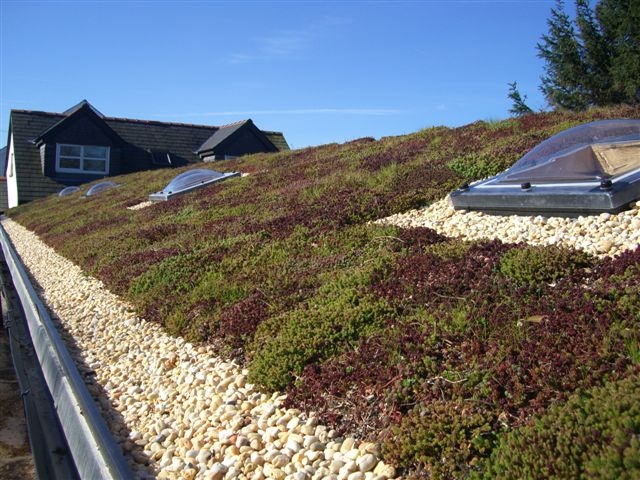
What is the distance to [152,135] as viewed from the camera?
37688 mm

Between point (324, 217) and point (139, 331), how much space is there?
342 centimetres

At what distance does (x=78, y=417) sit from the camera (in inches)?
173

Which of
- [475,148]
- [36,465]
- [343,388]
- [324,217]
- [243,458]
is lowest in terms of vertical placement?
[36,465]

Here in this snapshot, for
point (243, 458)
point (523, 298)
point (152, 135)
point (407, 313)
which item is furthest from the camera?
point (152, 135)

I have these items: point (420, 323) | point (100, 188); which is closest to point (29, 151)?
point (100, 188)

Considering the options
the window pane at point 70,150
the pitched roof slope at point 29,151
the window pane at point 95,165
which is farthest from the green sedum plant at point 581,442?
the window pane at point 95,165

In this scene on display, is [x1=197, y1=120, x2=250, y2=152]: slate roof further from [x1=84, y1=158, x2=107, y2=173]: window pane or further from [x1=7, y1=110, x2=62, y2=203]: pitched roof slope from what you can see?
[x1=7, y1=110, x2=62, y2=203]: pitched roof slope

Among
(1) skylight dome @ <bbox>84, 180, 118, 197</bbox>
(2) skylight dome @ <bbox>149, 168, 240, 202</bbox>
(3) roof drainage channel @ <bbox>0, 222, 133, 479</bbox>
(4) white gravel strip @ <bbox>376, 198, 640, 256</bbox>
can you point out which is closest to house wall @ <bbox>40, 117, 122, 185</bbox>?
(1) skylight dome @ <bbox>84, 180, 118, 197</bbox>

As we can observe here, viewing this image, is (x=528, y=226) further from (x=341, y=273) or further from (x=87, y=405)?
(x=87, y=405)

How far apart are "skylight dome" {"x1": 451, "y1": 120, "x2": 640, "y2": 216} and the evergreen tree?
11721 mm

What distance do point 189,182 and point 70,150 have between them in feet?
64.3

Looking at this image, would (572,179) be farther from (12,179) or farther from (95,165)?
(12,179)

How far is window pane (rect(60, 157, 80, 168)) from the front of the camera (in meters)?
34.9

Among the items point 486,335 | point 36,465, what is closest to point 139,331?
point 36,465
